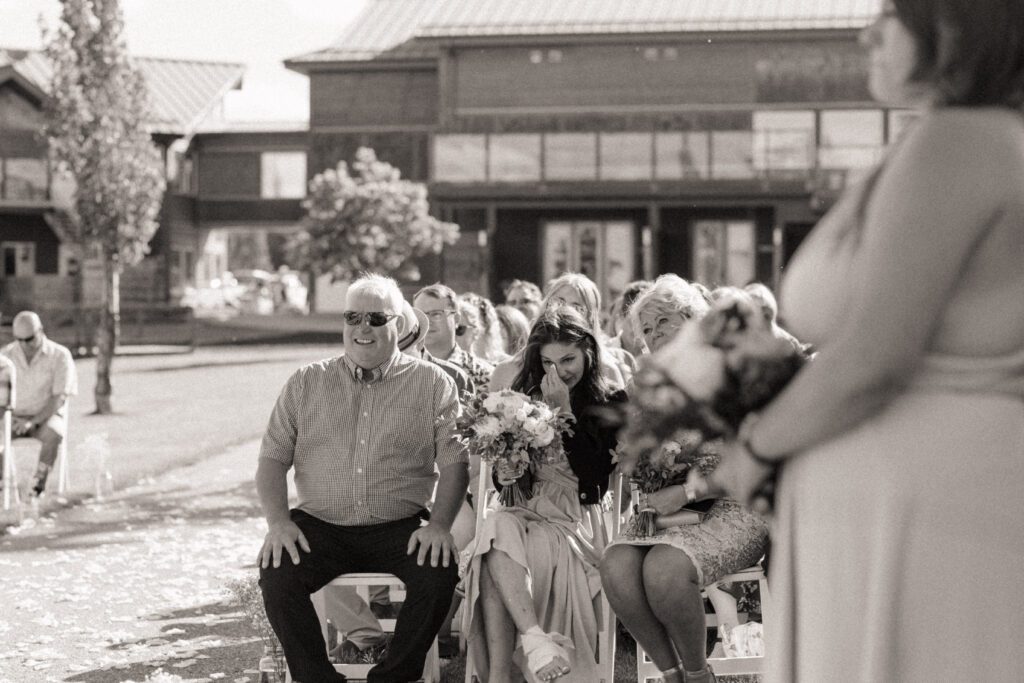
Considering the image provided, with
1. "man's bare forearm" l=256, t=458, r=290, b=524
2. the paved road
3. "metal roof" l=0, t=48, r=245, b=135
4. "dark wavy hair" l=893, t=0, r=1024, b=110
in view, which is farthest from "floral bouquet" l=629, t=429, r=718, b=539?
"metal roof" l=0, t=48, r=245, b=135

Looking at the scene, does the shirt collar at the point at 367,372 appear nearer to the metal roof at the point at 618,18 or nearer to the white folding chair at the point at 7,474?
the white folding chair at the point at 7,474

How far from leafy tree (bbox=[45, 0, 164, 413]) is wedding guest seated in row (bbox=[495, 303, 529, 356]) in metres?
12.8

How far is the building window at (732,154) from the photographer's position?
43750mm

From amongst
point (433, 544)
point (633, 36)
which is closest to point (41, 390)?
point (433, 544)

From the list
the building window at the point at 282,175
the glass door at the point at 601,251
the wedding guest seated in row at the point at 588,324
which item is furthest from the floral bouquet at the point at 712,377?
the building window at the point at 282,175

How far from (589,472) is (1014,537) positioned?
11.5ft

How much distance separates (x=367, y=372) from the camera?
5.89m

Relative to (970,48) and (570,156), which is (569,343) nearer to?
(970,48)

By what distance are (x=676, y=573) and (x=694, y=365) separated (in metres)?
2.64

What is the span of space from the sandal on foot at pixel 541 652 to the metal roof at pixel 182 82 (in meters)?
49.7

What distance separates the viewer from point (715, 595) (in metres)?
6.27

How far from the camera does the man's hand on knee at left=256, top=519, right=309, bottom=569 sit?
5445 mm

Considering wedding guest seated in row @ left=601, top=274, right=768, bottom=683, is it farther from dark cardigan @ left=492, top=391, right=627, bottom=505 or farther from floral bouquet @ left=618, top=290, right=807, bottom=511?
floral bouquet @ left=618, top=290, right=807, bottom=511

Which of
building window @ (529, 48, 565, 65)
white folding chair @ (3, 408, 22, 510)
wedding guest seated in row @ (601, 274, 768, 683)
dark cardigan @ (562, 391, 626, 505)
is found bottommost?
white folding chair @ (3, 408, 22, 510)
